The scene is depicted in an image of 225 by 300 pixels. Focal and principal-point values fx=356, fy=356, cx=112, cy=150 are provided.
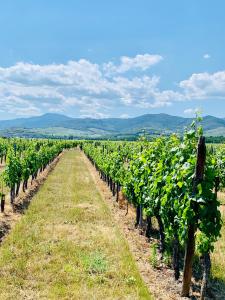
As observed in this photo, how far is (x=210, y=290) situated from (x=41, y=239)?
871 centimetres

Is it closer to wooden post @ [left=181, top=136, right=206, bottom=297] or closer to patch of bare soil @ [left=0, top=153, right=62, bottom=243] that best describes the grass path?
patch of bare soil @ [left=0, top=153, right=62, bottom=243]

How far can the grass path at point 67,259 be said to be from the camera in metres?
12.3

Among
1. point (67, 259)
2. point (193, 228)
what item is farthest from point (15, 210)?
point (193, 228)

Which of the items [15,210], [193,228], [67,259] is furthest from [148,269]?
[15,210]

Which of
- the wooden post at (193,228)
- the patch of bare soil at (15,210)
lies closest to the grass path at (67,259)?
the patch of bare soil at (15,210)

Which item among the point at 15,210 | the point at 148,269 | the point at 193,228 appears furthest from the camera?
the point at 15,210

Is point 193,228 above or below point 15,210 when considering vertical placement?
above

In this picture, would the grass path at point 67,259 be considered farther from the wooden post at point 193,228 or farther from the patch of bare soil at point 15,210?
the wooden post at point 193,228

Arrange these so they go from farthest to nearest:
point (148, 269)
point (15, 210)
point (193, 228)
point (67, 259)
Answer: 1. point (15, 210)
2. point (67, 259)
3. point (148, 269)
4. point (193, 228)

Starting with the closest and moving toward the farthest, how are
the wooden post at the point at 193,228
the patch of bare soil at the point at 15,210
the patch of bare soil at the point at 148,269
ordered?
the wooden post at the point at 193,228
the patch of bare soil at the point at 148,269
the patch of bare soil at the point at 15,210

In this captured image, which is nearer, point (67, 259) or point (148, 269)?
point (148, 269)

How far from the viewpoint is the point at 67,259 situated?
598 inches

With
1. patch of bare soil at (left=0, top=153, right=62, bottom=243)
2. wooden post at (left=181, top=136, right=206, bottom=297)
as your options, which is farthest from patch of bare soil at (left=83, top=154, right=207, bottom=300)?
patch of bare soil at (left=0, top=153, right=62, bottom=243)

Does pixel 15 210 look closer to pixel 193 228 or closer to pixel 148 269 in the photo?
pixel 148 269
